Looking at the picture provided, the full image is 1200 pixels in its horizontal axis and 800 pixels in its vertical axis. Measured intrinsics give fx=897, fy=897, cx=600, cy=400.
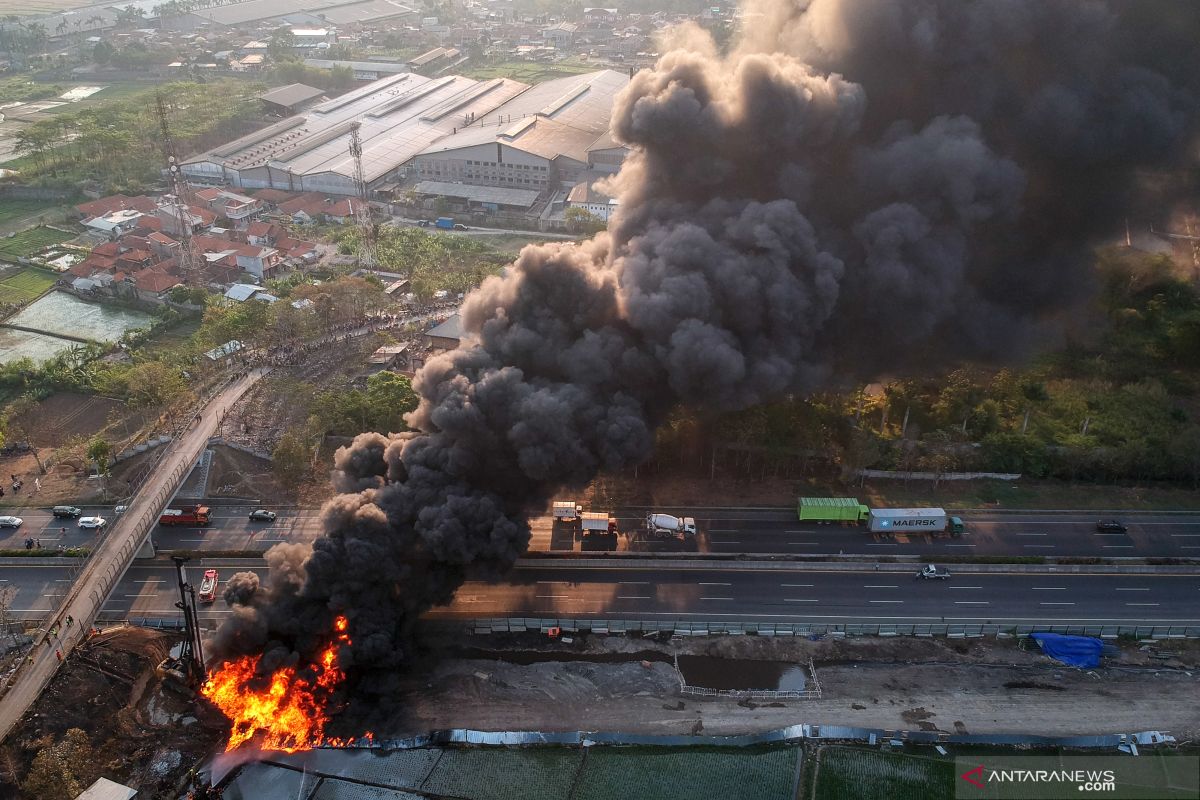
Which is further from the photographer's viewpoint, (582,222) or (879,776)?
(582,222)

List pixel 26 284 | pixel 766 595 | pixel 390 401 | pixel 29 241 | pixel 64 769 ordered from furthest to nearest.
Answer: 1. pixel 29 241
2. pixel 26 284
3. pixel 390 401
4. pixel 766 595
5. pixel 64 769

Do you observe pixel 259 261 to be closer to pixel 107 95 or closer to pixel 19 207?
pixel 19 207

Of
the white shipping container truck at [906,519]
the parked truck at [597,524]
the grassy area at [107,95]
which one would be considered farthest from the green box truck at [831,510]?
the grassy area at [107,95]

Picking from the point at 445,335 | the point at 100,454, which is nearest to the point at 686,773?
the point at 100,454

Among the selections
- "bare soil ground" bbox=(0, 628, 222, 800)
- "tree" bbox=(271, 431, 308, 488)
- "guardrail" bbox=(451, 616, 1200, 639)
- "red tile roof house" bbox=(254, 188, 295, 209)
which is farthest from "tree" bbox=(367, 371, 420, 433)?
"red tile roof house" bbox=(254, 188, 295, 209)

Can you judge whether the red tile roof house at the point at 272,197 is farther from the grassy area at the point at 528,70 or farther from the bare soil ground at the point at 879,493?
the grassy area at the point at 528,70

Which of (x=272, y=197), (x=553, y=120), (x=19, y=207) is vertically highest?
(x=553, y=120)

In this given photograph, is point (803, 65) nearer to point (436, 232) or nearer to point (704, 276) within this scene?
point (704, 276)
